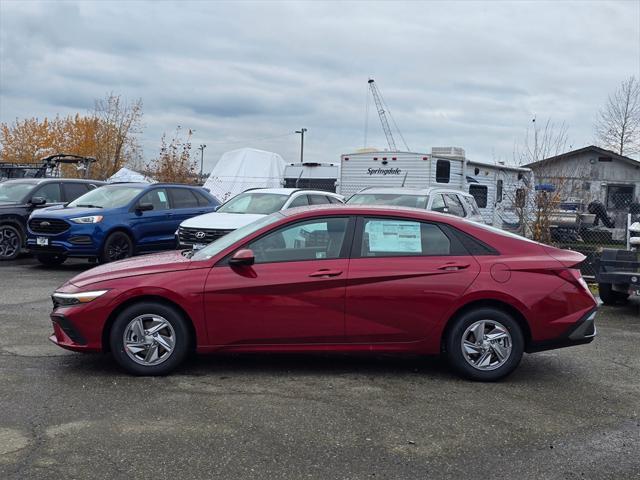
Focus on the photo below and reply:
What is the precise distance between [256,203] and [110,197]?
294 centimetres

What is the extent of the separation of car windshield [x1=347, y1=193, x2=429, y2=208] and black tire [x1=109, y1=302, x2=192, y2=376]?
627 cm

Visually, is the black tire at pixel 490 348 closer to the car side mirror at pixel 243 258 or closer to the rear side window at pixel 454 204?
the car side mirror at pixel 243 258

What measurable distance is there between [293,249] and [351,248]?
19.7 inches

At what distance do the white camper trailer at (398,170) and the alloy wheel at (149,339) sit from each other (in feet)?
36.8

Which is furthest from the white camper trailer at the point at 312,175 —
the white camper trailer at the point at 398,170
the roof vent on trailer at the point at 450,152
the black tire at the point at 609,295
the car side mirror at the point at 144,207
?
the black tire at the point at 609,295

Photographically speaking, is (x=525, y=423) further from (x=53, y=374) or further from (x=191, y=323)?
(x=53, y=374)

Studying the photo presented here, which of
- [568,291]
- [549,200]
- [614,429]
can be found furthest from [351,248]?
[549,200]

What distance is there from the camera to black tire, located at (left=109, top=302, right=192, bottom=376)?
5.71m

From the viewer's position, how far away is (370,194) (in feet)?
41.2

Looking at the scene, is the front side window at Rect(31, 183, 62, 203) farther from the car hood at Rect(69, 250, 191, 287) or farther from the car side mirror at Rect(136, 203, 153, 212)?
the car hood at Rect(69, 250, 191, 287)

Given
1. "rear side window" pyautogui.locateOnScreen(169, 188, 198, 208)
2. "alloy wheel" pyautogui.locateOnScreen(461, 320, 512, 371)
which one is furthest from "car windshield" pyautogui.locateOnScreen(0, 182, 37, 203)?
"alloy wheel" pyautogui.locateOnScreen(461, 320, 512, 371)

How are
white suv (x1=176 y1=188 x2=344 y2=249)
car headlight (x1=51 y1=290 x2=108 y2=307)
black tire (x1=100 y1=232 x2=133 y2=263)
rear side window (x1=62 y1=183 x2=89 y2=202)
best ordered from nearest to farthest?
car headlight (x1=51 y1=290 x2=108 y2=307) < white suv (x1=176 y1=188 x2=344 y2=249) < black tire (x1=100 y1=232 x2=133 y2=263) < rear side window (x1=62 y1=183 x2=89 y2=202)

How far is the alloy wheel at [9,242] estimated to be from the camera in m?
14.0

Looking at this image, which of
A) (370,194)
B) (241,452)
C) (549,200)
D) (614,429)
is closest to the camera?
(241,452)
